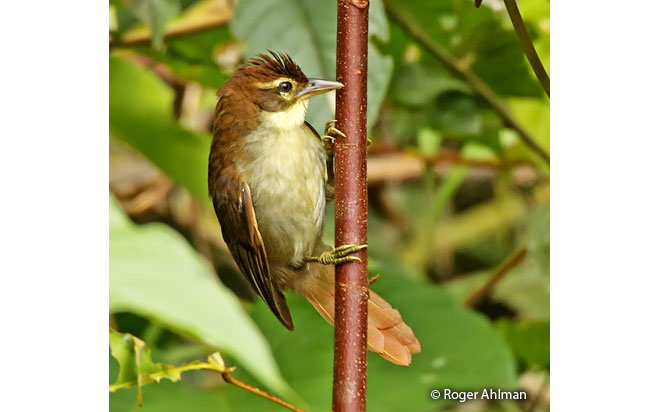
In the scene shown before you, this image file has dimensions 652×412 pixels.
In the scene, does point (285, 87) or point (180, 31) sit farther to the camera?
point (180, 31)

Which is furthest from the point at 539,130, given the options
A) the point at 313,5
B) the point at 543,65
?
the point at 313,5

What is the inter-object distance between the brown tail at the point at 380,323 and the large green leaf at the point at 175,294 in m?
0.09

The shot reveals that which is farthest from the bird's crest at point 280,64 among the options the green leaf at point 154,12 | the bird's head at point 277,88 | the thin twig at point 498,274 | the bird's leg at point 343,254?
the thin twig at point 498,274

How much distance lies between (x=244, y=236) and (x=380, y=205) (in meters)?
0.26

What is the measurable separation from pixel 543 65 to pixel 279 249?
1.47 feet

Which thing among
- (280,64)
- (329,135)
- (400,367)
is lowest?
(400,367)

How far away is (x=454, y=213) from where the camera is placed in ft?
4.35

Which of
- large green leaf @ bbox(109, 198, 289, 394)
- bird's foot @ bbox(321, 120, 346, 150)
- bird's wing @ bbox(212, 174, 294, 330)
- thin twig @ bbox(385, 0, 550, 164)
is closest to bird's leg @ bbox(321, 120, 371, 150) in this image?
bird's foot @ bbox(321, 120, 346, 150)

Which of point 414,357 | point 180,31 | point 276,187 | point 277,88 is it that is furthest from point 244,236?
point 180,31

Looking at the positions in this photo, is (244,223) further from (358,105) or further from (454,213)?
(454,213)

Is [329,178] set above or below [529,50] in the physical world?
below

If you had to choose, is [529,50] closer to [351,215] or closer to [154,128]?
[351,215]

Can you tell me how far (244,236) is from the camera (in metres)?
1.05

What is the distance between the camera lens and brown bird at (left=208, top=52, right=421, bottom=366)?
1021 mm
